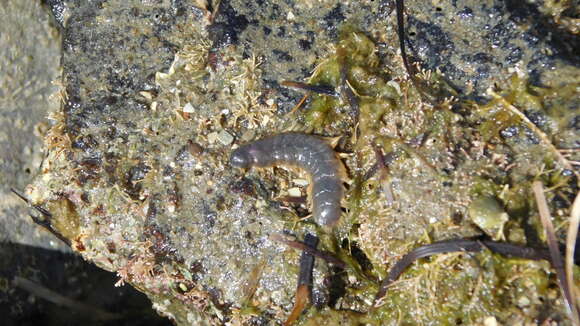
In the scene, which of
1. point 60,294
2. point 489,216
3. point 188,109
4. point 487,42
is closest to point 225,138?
point 188,109

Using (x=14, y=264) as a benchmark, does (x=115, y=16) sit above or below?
above

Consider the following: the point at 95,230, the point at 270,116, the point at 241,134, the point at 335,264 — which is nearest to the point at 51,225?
the point at 95,230

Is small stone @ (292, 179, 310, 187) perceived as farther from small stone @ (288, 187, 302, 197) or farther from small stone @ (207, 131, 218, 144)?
small stone @ (207, 131, 218, 144)

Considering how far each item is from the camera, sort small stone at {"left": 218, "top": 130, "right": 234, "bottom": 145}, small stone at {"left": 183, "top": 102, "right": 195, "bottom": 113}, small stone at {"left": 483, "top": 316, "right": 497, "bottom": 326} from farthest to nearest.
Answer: small stone at {"left": 183, "top": 102, "right": 195, "bottom": 113} → small stone at {"left": 218, "top": 130, "right": 234, "bottom": 145} → small stone at {"left": 483, "top": 316, "right": 497, "bottom": 326}

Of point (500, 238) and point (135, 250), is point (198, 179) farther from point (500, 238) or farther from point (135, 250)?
point (500, 238)

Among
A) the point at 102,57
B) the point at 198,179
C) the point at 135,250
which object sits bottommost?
the point at 135,250

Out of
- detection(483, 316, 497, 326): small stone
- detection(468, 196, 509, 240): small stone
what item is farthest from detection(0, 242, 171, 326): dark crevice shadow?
detection(468, 196, 509, 240): small stone

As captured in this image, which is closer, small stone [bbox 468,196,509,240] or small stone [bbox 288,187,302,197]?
small stone [bbox 468,196,509,240]

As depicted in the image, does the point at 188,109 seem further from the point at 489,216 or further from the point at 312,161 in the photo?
the point at 489,216
